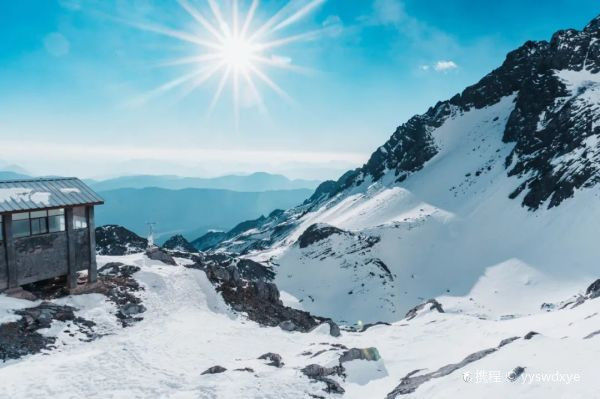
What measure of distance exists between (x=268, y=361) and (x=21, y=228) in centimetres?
1566

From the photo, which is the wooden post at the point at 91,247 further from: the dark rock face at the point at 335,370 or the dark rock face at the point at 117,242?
the dark rock face at the point at 117,242

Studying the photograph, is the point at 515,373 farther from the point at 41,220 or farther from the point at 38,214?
the point at 41,220

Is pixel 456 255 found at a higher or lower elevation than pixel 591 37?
lower

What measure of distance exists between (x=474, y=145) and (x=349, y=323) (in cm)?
6990

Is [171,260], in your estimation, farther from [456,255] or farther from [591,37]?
[591,37]

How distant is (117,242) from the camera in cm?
6053

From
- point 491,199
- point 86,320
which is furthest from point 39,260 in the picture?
point 491,199

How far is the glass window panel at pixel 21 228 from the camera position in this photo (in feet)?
68.3

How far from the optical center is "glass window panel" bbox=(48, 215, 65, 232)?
22.5m

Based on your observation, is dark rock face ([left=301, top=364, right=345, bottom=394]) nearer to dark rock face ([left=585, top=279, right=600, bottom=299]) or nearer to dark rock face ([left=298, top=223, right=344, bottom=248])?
dark rock face ([left=585, top=279, right=600, bottom=299])

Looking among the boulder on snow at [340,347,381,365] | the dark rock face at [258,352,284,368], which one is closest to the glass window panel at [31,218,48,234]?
the dark rock face at [258,352,284,368]

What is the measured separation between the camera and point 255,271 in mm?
65938

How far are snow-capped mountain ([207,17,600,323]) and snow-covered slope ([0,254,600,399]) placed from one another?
30745mm

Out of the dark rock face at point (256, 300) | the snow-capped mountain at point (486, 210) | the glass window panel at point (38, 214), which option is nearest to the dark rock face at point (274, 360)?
the dark rock face at point (256, 300)
